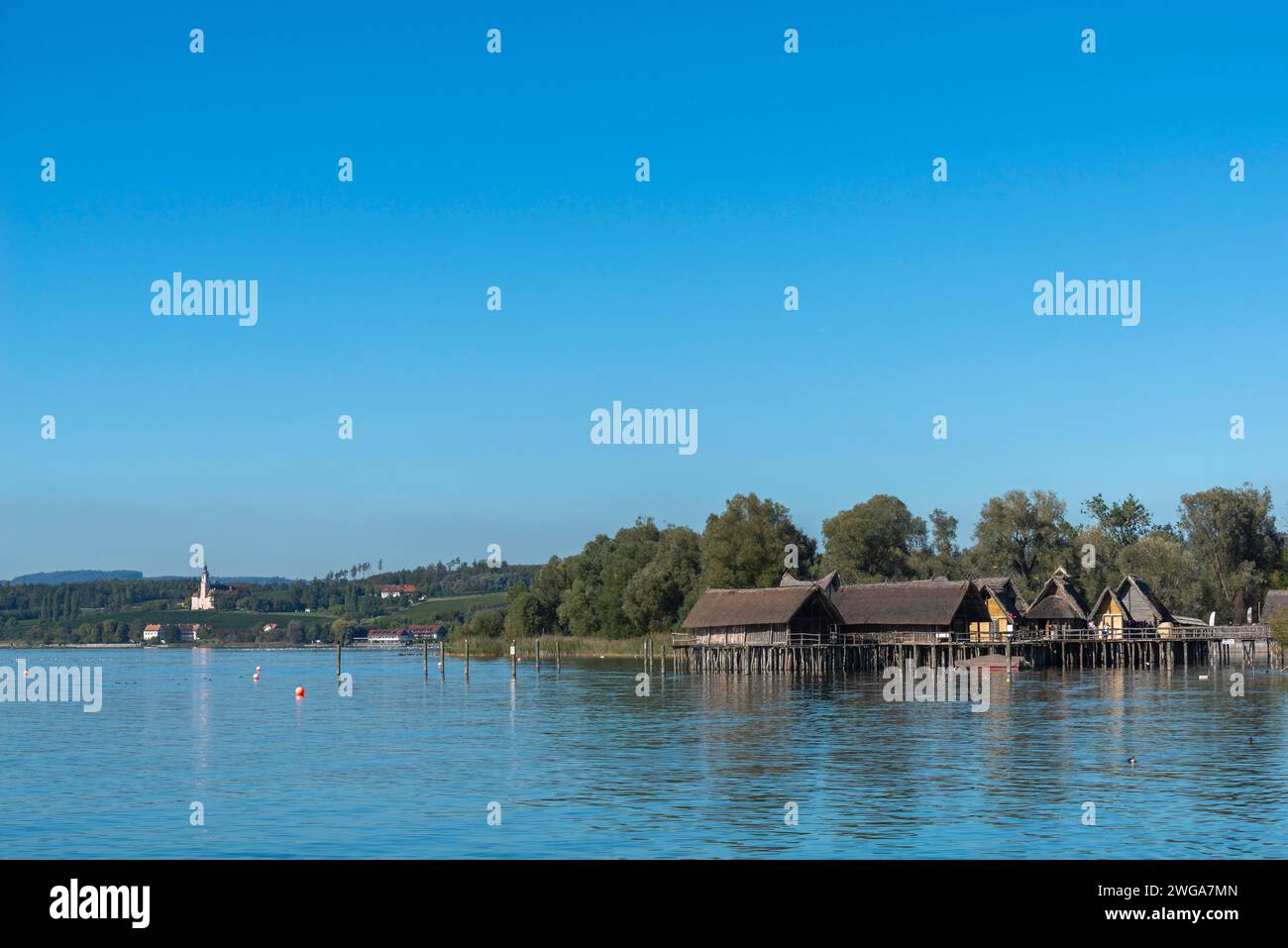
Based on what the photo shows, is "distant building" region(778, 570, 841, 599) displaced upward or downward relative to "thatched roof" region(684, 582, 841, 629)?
upward

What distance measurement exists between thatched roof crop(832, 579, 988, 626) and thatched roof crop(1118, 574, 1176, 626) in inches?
677

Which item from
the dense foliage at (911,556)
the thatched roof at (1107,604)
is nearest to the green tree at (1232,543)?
the dense foliage at (911,556)

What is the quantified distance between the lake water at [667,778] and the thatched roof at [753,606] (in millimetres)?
21761

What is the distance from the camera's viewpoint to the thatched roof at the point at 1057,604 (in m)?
104

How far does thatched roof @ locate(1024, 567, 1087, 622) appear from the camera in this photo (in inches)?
4102

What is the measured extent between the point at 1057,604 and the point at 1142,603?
685 centimetres

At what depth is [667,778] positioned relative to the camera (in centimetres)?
3622

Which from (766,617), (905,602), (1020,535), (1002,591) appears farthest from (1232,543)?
(766,617)

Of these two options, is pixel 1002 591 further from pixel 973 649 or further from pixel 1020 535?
pixel 1020 535

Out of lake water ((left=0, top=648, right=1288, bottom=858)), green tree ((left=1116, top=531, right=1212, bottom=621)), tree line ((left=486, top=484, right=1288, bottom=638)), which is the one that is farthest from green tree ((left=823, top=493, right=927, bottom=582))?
lake water ((left=0, top=648, right=1288, bottom=858))

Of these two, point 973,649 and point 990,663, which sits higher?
point 973,649

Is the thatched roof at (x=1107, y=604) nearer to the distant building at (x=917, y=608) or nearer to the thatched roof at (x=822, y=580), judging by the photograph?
the distant building at (x=917, y=608)

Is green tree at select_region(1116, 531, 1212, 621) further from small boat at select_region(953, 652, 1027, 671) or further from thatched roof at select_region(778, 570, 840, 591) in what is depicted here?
small boat at select_region(953, 652, 1027, 671)

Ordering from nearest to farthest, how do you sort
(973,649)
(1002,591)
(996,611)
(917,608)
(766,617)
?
(766,617), (917,608), (973,649), (996,611), (1002,591)
